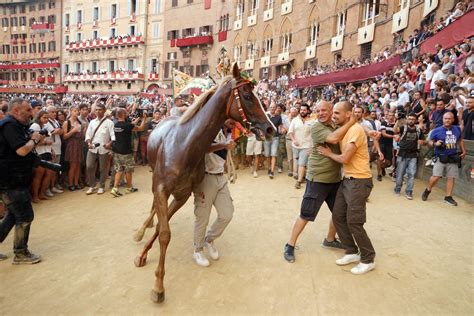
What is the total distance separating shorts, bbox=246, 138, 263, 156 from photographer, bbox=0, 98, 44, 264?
19.5ft

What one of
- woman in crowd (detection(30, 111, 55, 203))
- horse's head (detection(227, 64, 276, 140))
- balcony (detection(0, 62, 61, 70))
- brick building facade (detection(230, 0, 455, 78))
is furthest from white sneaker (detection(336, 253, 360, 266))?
balcony (detection(0, 62, 61, 70))

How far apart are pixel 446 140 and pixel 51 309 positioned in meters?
6.92

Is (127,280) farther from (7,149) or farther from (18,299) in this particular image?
(7,149)

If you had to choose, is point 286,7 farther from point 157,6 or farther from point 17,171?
point 17,171

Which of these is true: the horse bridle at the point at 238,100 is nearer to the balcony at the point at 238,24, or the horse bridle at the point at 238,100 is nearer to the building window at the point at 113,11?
the balcony at the point at 238,24

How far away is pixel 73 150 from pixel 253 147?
464cm

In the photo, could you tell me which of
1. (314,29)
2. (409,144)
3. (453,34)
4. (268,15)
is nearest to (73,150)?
(409,144)

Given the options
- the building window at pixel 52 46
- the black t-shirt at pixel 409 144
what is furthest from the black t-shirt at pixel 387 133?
the building window at pixel 52 46

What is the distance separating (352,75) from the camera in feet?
60.0

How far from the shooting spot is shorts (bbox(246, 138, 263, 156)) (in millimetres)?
8680

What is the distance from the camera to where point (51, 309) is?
269 centimetres

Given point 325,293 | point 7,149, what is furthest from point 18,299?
point 325,293

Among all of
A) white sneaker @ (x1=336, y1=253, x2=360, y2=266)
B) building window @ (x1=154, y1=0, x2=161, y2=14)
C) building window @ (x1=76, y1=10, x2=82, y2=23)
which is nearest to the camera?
white sneaker @ (x1=336, y1=253, x2=360, y2=266)

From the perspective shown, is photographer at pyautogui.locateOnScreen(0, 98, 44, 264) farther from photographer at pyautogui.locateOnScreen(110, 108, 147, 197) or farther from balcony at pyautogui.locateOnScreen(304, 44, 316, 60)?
balcony at pyautogui.locateOnScreen(304, 44, 316, 60)
